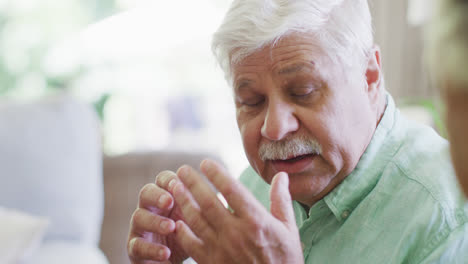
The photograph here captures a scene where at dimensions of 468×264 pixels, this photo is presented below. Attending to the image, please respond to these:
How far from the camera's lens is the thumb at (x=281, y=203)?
817mm

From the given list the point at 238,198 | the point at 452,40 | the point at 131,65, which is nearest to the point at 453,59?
the point at 452,40

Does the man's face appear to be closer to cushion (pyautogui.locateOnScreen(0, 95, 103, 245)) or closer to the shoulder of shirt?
the shoulder of shirt

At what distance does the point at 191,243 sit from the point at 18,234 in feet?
4.27

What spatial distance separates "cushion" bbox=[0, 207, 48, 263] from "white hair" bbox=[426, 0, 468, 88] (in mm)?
1813

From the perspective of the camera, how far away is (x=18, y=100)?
2355mm

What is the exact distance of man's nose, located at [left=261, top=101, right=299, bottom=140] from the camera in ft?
3.30

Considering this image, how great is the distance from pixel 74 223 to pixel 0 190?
1.03ft

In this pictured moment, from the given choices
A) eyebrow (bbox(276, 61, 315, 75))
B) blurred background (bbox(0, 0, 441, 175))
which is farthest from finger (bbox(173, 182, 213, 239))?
blurred background (bbox(0, 0, 441, 175))

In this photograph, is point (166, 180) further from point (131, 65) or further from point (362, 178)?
point (131, 65)

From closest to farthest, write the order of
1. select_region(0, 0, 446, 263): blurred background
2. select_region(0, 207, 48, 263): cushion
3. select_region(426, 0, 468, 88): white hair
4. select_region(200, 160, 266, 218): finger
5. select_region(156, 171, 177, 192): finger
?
select_region(426, 0, 468, 88): white hair
select_region(200, 160, 266, 218): finger
select_region(156, 171, 177, 192): finger
select_region(0, 207, 48, 263): cushion
select_region(0, 0, 446, 263): blurred background

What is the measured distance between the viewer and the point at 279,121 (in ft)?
3.31

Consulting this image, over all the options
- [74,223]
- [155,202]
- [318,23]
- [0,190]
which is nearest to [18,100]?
[0,190]

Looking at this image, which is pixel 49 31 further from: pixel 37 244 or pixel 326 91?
pixel 326 91

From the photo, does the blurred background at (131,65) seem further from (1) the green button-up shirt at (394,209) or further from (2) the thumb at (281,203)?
(2) the thumb at (281,203)
